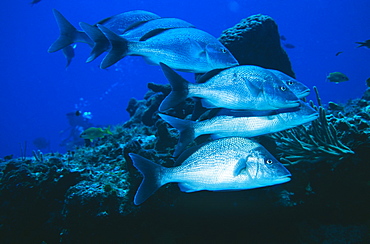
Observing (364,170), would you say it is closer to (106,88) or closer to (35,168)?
(35,168)

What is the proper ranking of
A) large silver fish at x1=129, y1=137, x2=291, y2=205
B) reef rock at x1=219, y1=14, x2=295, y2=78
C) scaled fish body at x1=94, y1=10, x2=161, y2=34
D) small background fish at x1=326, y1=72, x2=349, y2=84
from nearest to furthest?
large silver fish at x1=129, y1=137, x2=291, y2=205 < scaled fish body at x1=94, y1=10, x2=161, y2=34 < reef rock at x1=219, y1=14, x2=295, y2=78 < small background fish at x1=326, y1=72, x2=349, y2=84

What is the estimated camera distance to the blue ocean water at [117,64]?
93875 millimetres

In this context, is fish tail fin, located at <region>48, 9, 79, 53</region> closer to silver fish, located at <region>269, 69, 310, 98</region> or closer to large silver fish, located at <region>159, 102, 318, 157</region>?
large silver fish, located at <region>159, 102, 318, 157</region>

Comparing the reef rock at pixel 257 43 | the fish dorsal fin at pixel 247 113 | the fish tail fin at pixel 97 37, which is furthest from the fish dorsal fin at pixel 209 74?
the reef rock at pixel 257 43

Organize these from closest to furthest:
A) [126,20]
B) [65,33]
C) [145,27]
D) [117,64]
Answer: [145,27] < [126,20] < [65,33] < [117,64]

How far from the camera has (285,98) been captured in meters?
2.20

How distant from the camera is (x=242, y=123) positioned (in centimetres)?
257

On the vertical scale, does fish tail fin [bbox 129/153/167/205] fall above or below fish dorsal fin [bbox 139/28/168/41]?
below

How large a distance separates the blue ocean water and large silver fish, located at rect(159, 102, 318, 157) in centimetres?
8616

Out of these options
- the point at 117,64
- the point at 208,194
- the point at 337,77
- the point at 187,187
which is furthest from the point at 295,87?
the point at 117,64

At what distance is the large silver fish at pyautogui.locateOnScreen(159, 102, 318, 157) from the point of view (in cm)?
253

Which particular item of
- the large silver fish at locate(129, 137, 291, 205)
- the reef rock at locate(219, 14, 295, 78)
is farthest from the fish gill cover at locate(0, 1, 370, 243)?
the reef rock at locate(219, 14, 295, 78)

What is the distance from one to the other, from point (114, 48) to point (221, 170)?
6.21 ft

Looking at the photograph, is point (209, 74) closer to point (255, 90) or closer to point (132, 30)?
point (255, 90)
